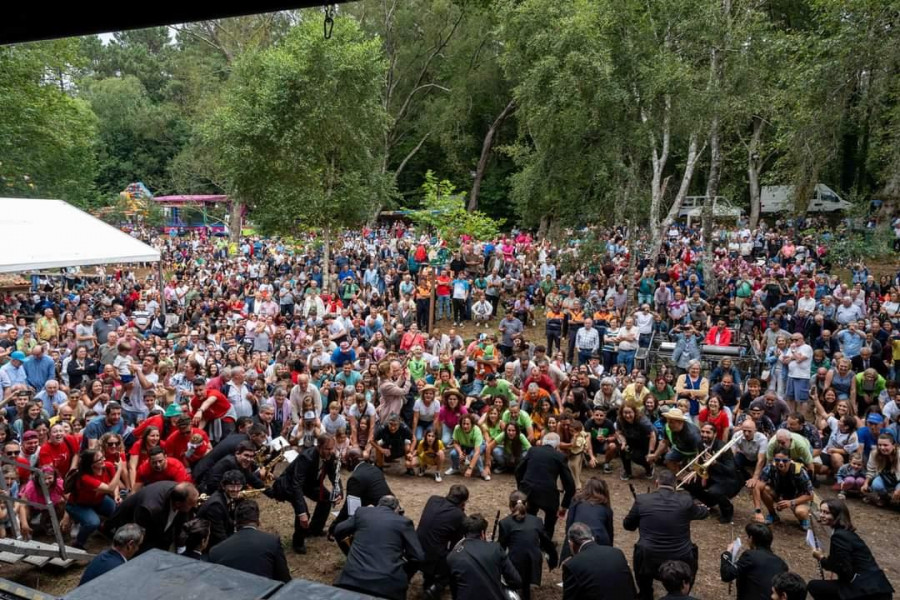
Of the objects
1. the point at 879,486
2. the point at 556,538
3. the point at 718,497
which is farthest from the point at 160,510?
the point at 879,486

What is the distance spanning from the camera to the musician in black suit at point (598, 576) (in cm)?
448

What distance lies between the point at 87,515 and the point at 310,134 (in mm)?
14378

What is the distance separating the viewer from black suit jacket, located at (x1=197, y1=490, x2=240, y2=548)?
5498mm

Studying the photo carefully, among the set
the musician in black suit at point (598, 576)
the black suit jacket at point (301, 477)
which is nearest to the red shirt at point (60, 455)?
the black suit jacket at point (301, 477)

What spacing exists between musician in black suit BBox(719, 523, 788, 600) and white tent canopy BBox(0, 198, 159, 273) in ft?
25.6

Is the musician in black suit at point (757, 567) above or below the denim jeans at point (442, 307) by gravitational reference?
below

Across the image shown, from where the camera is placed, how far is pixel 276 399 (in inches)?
353

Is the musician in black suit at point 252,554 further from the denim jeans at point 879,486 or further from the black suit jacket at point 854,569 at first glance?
the denim jeans at point 879,486

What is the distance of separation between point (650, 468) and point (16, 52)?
24.4m

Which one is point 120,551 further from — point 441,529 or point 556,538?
point 556,538

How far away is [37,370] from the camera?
393 inches

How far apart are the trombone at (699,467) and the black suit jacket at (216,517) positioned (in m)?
4.63

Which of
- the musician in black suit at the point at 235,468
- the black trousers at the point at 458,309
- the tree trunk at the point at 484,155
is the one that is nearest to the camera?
the musician in black suit at the point at 235,468

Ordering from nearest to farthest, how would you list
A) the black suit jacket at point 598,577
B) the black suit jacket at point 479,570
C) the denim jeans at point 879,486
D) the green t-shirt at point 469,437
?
1. the black suit jacket at point 598,577
2. the black suit jacket at point 479,570
3. the denim jeans at point 879,486
4. the green t-shirt at point 469,437
